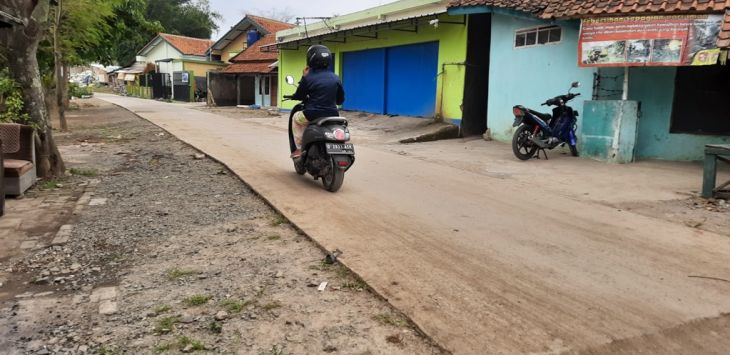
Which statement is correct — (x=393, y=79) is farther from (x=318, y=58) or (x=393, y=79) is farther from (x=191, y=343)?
(x=191, y=343)

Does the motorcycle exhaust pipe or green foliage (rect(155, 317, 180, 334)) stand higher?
the motorcycle exhaust pipe

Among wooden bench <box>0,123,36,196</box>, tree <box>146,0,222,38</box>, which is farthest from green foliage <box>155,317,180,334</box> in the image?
tree <box>146,0,222,38</box>

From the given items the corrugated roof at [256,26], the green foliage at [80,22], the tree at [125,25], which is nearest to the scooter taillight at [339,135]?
the green foliage at [80,22]

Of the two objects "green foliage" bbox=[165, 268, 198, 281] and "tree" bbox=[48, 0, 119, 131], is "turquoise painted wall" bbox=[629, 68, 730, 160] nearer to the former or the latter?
"green foliage" bbox=[165, 268, 198, 281]

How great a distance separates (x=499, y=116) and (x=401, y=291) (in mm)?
9987

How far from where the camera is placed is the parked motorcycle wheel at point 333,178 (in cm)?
643

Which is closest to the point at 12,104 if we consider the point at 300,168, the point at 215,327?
the point at 300,168

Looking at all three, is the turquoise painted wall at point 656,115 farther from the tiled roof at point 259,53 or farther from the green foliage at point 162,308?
the tiled roof at point 259,53

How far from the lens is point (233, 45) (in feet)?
131

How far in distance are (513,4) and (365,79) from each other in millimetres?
8145

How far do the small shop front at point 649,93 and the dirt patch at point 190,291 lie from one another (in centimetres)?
645

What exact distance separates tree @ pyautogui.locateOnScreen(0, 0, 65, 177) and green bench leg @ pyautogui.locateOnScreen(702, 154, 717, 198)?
8.48m

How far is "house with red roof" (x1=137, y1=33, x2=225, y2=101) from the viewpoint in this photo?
40.8m

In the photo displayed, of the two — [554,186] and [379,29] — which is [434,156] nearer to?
[554,186]
